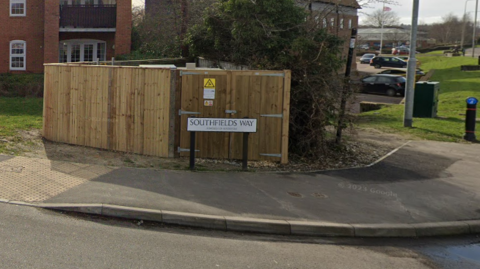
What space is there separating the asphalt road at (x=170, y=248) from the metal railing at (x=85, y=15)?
24.8 m

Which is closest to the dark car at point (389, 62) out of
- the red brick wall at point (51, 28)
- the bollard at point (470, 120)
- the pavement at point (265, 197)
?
the red brick wall at point (51, 28)

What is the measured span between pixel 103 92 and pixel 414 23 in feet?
37.5

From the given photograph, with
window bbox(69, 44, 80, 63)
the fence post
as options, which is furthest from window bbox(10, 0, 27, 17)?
the fence post

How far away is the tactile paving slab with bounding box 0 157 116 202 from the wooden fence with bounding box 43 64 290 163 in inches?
64.4

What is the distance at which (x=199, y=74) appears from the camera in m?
11.1

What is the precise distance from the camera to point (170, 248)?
6414mm

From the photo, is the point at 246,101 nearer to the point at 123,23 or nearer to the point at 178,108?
the point at 178,108

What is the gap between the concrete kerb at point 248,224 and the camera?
746 centimetres

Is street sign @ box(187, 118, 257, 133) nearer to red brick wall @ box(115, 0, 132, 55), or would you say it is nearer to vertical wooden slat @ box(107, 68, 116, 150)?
vertical wooden slat @ box(107, 68, 116, 150)

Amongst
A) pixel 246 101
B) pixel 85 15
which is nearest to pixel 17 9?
pixel 85 15

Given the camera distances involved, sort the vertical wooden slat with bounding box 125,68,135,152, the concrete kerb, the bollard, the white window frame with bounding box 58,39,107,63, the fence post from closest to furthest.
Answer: the concrete kerb → the fence post → the vertical wooden slat with bounding box 125,68,135,152 → the bollard → the white window frame with bounding box 58,39,107,63

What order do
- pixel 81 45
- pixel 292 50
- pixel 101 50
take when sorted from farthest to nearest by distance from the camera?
1. pixel 81 45
2. pixel 101 50
3. pixel 292 50

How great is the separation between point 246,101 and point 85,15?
2245 cm

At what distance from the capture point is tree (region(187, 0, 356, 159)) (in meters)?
11.7
